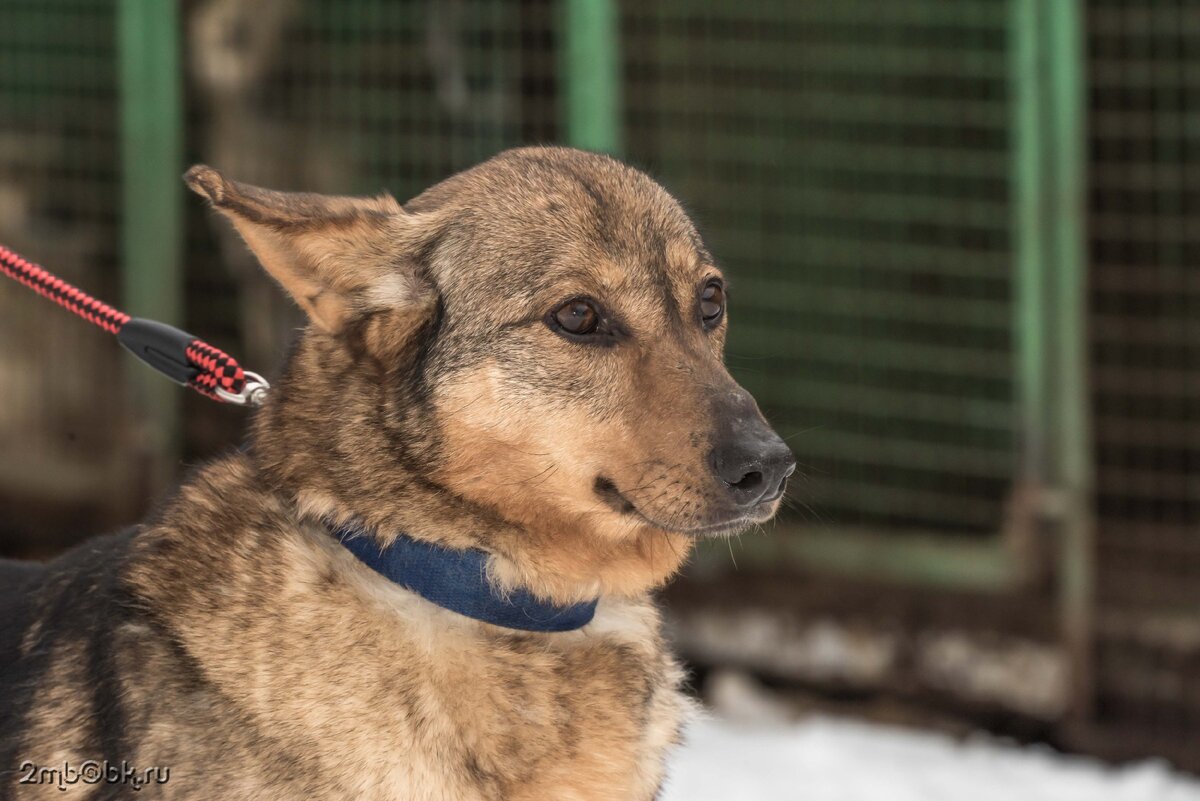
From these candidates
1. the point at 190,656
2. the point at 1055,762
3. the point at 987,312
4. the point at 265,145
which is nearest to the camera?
the point at 190,656

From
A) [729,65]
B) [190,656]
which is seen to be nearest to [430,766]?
[190,656]

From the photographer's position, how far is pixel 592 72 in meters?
6.12

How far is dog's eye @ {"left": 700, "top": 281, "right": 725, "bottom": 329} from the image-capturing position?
10.8 ft

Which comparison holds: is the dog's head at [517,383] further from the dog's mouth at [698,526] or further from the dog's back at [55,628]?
the dog's back at [55,628]

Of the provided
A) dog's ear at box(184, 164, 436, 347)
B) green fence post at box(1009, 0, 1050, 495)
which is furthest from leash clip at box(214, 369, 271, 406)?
green fence post at box(1009, 0, 1050, 495)

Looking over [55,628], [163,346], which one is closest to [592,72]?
[163,346]

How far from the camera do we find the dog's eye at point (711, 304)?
3293 millimetres

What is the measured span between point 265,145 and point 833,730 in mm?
3383

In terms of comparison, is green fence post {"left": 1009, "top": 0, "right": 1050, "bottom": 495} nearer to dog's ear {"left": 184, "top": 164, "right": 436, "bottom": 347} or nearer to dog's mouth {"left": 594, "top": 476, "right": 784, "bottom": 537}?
dog's mouth {"left": 594, "top": 476, "right": 784, "bottom": 537}

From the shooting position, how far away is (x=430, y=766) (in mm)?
2789

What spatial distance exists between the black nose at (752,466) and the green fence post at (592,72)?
336cm

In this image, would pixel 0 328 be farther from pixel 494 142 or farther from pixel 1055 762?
pixel 1055 762

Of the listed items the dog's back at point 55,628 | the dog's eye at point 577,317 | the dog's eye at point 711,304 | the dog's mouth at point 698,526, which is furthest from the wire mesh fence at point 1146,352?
the dog's back at point 55,628

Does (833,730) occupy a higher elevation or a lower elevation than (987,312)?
lower
